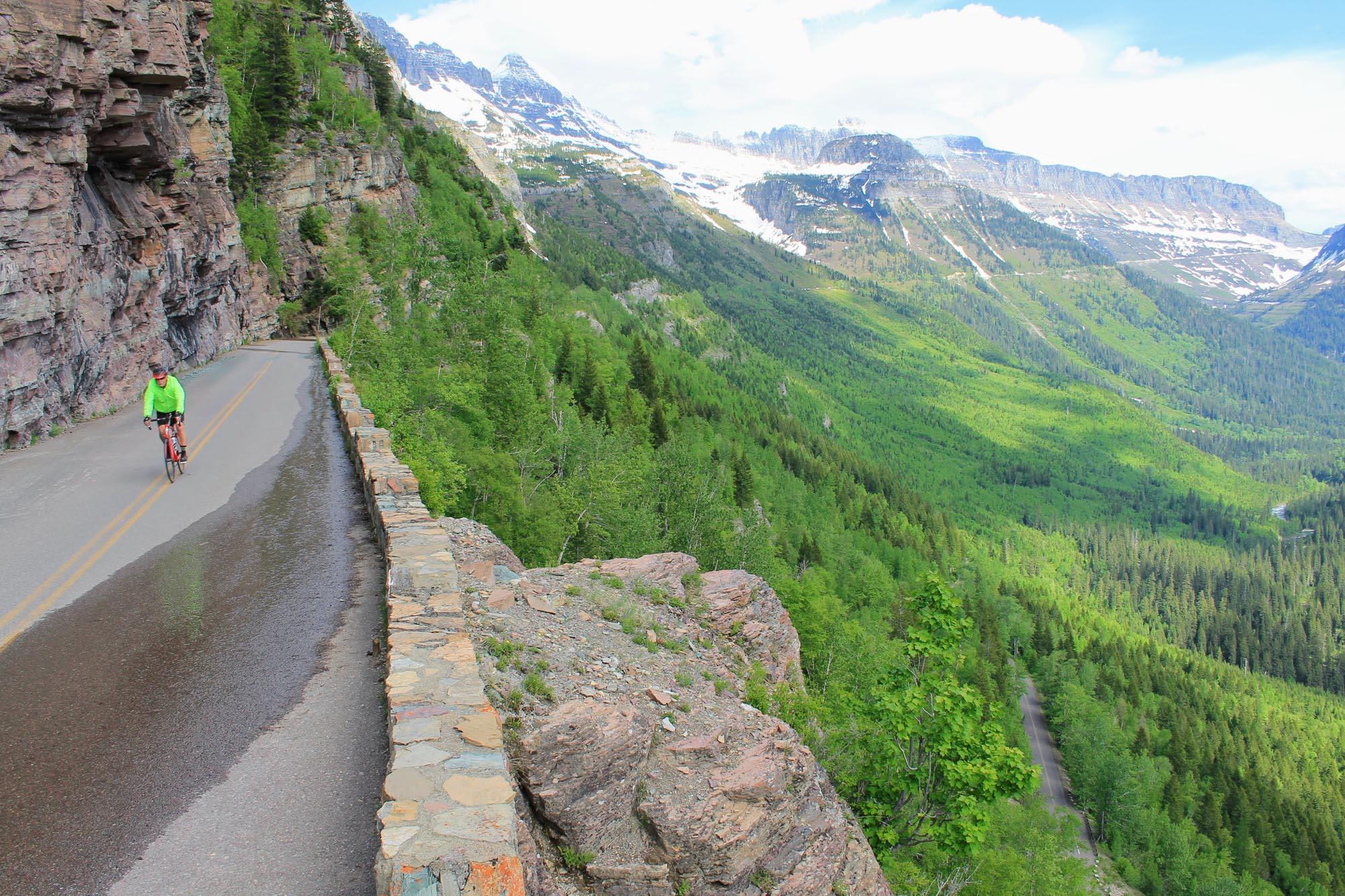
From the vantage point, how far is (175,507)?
48.4ft

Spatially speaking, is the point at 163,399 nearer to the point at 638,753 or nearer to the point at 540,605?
the point at 540,605

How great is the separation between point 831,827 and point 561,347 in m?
59.9

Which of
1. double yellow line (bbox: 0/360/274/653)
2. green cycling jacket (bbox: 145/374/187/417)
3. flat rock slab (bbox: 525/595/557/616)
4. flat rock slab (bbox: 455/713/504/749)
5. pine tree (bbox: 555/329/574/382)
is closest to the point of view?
flat rock slab (bbox: 455/713/504/749)

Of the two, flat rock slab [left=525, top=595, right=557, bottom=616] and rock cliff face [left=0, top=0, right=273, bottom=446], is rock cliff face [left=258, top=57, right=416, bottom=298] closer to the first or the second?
rock cliff face [left=0, top=0, right=273, bottom=446]

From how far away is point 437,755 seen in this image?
627 centimetres

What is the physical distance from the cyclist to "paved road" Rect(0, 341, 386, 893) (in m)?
1.22

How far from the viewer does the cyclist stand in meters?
16.5

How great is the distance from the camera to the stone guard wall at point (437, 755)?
4.93 m

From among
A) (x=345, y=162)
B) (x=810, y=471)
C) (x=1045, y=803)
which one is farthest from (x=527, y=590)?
(x=810, y=471)

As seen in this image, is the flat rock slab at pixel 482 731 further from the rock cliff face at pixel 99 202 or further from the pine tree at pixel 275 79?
the pine tree at pixel 275 79

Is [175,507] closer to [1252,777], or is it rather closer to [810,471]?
[810,471]

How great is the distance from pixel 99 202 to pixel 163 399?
15049 millimetres

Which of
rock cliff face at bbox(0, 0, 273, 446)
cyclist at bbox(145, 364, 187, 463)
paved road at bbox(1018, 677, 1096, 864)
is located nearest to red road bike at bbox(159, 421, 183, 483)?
cyclist at bbox(145, 364, 187, 463)

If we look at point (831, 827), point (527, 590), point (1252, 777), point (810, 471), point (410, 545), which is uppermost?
point (410, 545)
